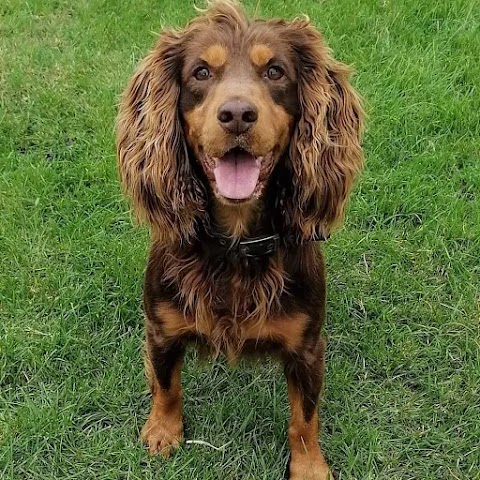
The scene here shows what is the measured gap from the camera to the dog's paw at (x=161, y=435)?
3410mm

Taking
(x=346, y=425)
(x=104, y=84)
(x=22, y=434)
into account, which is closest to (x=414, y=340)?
(x=346, y=425)

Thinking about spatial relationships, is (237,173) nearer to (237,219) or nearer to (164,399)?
(237,219)

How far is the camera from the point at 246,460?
134 inches

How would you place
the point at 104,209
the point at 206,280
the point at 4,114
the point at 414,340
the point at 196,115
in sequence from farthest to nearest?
the point at 4,114 < the point at 104,209 < the point at 414,340 < the point at 206,280 < the point at 196,115

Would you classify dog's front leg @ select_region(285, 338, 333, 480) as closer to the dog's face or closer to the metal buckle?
the metal buckle

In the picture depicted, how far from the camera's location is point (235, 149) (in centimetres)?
269

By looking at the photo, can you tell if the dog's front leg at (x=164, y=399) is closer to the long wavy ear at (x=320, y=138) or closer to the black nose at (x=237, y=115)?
the long wavy ear at (x=320, y=138)

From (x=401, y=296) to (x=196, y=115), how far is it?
5.39 ft

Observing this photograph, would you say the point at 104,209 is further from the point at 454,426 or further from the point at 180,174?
the point at 454,426

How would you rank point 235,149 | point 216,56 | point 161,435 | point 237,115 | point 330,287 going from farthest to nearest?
1. point 330,287
2. point 161,435
3. point 216,56
4. point 235,149
5. point 237,115

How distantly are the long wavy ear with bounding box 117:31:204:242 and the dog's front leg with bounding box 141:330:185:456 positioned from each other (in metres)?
0.54

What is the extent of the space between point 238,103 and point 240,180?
0.27 metres

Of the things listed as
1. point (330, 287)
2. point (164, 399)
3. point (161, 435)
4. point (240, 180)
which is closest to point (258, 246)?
point (240, 180)

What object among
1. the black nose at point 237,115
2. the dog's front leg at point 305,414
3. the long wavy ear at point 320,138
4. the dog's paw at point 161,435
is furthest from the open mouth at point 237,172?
the dog's paw at point 161,435
